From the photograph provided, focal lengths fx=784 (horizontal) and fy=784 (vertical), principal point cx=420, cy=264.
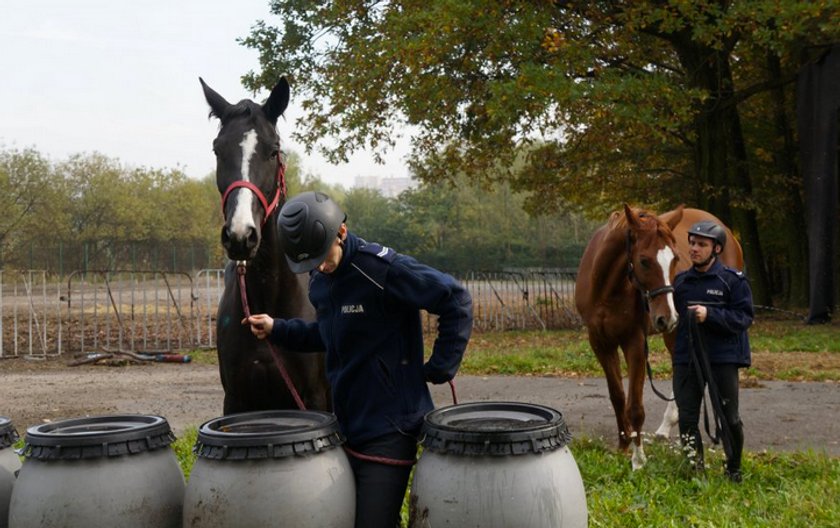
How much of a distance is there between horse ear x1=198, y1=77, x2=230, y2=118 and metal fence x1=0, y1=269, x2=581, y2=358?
36.2ft

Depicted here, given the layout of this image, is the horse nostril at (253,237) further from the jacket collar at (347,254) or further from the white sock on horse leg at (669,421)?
the white sock on horse leg at (669,421)

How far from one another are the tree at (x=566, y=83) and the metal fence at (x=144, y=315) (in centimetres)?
318

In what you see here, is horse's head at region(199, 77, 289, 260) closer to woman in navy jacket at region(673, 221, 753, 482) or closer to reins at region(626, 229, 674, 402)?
reins at region(626, 229, 674, 402)

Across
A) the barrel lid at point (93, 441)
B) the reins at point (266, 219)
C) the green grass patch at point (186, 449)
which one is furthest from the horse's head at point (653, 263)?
the barrel lid at point (93, 441)

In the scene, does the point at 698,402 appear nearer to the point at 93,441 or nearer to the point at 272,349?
the point at 272,349

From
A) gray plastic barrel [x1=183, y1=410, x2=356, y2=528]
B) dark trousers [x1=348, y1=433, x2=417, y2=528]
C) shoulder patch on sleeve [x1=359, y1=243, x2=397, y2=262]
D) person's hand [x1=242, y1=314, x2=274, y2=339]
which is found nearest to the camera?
gray plastic barrel [x1=183, y1=410, x2=356, y2=528]

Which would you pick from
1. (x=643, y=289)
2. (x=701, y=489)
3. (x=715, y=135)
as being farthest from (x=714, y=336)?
(x=715, y=135)

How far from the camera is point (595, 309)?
270 inches

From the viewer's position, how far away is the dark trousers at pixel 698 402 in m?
5.57

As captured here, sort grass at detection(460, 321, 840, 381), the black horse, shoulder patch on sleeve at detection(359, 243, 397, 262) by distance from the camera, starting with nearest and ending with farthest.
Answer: shoulder patch on sleeve at detection(359, 243, 397, 262) < the black horse < grass at detection(460, 321, 840, 381)

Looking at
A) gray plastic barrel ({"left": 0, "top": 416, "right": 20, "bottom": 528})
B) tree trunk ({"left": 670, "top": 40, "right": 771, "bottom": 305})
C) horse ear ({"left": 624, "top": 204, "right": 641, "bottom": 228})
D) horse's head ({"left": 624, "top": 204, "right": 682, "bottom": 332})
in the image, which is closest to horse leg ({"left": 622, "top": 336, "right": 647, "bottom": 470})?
horse's head ({"left": 624, "top": 204, "right": 682, "bottom": 332})

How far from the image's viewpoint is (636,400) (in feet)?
20.4

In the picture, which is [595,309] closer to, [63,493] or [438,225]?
[63,493]

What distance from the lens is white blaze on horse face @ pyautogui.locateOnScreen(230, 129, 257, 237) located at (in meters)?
3.66
